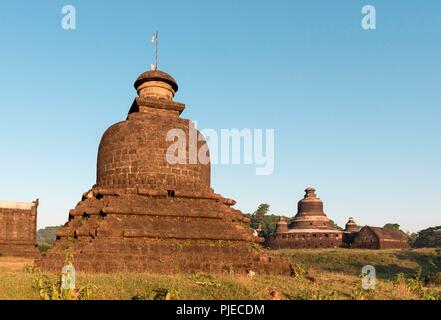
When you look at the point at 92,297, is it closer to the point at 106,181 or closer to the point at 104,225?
the point at 104,225

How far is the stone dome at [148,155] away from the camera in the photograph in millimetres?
15156

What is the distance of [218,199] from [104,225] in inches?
186

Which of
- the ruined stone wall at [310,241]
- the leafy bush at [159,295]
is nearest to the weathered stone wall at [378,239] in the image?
the ruined stone wall at [310,241]

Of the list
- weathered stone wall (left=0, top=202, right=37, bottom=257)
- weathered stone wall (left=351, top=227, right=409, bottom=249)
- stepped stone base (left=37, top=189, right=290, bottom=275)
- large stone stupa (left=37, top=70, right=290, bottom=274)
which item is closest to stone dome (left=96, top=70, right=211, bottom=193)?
large stone stupa (left=37, top=70, right=290, bottom=274)

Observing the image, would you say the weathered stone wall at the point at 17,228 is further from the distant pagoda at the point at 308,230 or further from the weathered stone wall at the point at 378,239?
the weathered stone wall at the point at 378,239

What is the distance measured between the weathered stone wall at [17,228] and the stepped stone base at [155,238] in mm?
20342

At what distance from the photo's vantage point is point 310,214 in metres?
53.4

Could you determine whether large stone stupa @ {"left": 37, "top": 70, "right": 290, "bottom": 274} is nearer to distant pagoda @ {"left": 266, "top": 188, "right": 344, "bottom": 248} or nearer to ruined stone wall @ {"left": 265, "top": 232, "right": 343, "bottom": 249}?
ruined stone wall @ {"left": 265, "top": 232, "right": 343, "bottom": 249}

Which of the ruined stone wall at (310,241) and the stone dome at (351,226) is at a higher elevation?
the stone dome at (351,226)

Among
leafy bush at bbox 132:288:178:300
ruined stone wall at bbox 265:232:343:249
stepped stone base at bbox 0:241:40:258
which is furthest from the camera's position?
ruined stone wall at bbox 265:232:343:249

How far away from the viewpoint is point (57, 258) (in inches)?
504

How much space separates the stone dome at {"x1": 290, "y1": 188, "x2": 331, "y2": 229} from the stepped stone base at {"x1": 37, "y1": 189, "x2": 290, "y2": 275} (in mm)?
39014

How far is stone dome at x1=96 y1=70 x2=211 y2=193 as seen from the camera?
49.7ft

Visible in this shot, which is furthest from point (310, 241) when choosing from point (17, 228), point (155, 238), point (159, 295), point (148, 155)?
point (159, 295)
